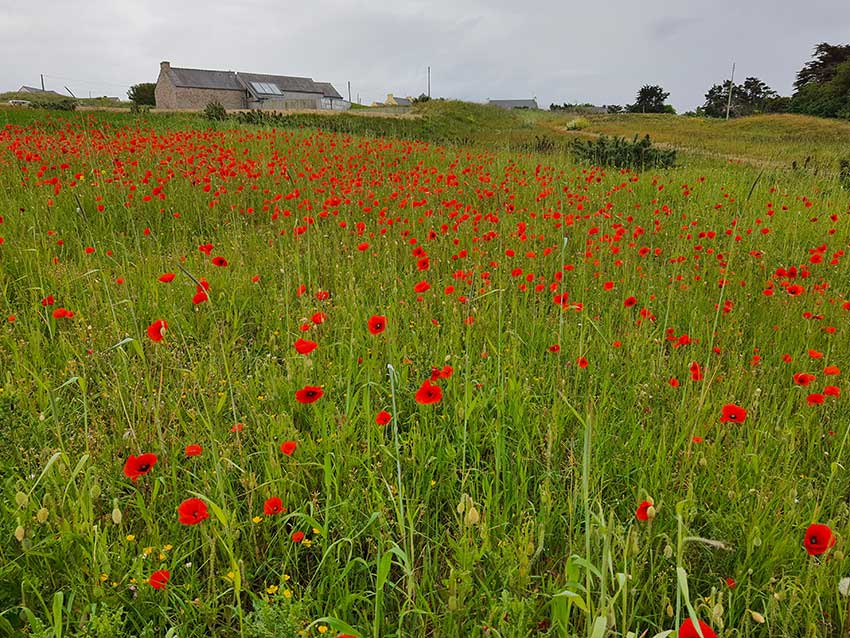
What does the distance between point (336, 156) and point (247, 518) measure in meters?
8.08

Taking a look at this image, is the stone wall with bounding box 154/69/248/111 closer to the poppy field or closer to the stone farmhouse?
the stone farmhouse

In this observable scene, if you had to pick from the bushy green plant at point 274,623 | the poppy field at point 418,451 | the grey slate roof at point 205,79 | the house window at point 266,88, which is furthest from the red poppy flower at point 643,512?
the house window at point 266,88

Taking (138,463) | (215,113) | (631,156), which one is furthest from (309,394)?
(215,113)

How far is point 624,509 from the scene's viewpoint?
1.79 meters

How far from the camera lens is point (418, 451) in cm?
188

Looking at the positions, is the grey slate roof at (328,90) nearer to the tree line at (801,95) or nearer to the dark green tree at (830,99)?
the tree line at (801,95)

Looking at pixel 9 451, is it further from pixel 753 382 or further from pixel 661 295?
pixel 661 295

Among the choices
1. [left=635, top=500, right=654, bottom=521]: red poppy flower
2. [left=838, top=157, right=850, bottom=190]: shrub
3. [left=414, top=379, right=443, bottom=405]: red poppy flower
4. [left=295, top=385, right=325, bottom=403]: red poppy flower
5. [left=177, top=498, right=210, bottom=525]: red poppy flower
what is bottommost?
[left=177, top=498, right=210, bottom=525]: red poppy flower

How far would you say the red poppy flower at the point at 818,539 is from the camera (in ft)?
3.59

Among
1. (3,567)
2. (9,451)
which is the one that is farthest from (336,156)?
(3,567)

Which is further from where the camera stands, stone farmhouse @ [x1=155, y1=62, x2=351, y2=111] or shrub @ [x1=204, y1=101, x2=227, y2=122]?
stone farmhouse @ [x1=155, y1=62, x2=351, y2=111]

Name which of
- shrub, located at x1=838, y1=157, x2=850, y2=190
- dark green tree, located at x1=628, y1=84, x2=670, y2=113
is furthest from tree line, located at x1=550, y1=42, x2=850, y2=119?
shrub, located at x1=838, y1=157, x2=850, y2=190

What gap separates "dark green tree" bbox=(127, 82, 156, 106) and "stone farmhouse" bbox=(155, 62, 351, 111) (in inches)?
46.5

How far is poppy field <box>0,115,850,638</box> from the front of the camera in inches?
53.1
